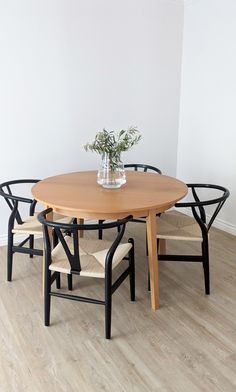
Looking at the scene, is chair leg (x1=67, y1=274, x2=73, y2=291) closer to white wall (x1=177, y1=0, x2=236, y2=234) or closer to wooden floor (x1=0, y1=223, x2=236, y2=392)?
wooden floor (x1=0, y1=223, x2=236, y2=392)

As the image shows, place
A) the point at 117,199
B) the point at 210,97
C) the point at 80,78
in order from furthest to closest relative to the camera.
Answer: the point at 210,97, the point at 80,78, the point at 117,199

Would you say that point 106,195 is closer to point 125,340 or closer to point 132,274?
point 132,274

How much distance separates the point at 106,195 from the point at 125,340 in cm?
91

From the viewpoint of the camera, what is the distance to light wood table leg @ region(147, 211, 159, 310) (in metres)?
2.26

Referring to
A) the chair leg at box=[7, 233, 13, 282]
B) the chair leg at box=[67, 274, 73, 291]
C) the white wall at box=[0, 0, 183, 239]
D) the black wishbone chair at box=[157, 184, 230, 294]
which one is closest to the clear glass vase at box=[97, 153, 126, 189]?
the black wishbone chair at box=[157, 184, 230, 294]

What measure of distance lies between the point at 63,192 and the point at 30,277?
2.56 feet

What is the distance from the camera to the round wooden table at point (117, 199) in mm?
2154

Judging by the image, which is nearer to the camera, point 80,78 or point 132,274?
point 132,274

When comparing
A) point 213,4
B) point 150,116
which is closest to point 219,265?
point 150,116

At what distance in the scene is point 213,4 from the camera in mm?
3484

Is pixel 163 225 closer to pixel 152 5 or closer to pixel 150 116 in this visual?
pixel 150 116

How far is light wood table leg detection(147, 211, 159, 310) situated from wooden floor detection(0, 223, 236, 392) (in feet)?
0.27

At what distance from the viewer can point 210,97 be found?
3664mm

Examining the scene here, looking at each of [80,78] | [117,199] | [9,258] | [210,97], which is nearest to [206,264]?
[117,199]
